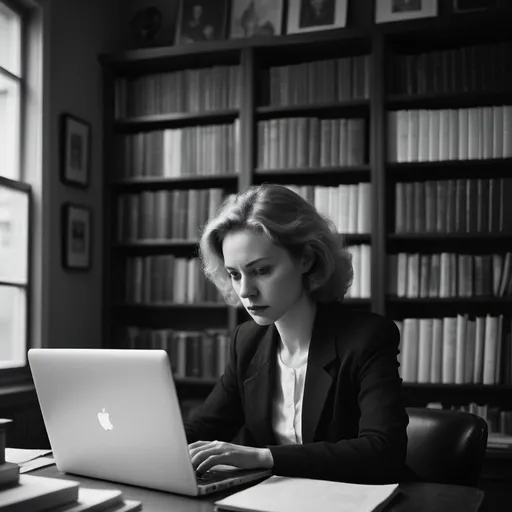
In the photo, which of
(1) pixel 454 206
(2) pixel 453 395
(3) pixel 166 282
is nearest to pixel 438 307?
(2) pixel 453 395

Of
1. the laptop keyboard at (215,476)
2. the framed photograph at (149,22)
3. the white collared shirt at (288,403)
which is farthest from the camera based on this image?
the framed photograph at (149,22)

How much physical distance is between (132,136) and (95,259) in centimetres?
67

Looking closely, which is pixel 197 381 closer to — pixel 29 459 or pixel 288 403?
pixel 288 403

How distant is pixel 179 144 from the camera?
12.0 ft

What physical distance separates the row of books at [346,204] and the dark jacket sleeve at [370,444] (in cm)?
171

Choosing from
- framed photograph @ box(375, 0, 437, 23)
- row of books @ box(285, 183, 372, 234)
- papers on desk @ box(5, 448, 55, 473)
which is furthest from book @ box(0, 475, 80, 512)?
framed photograph @ box(375, 0, 437, 23)

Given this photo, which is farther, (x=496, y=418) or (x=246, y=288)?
(x=496, y=418)

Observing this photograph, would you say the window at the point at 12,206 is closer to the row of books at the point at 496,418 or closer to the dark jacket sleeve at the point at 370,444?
the row of books at the point at 496,418

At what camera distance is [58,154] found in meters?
3.44

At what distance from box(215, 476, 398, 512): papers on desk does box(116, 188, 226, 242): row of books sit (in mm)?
2401

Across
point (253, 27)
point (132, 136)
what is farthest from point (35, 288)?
point (253, 27)

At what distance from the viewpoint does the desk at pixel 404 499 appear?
116 cm

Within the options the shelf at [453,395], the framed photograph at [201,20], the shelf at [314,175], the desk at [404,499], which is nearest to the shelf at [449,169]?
the shelf at [314,175]

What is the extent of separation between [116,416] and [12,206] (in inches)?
87.1
